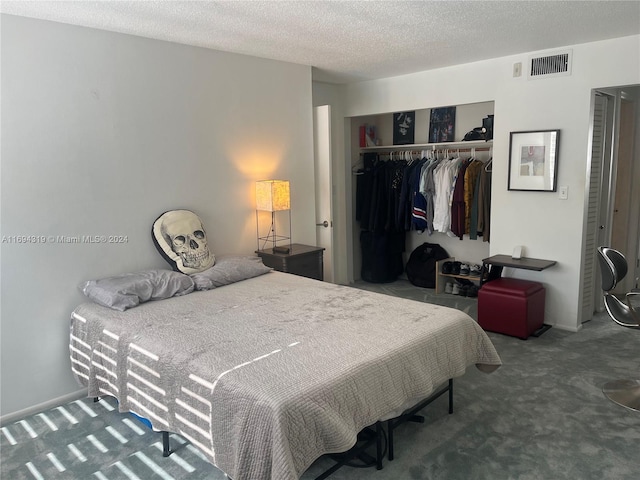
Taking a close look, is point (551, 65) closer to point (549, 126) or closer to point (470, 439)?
point (549, 126)

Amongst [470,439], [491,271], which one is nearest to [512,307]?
[491,271]

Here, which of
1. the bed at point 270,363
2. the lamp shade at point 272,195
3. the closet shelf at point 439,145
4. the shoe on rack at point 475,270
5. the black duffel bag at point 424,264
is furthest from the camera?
the black duffel bag at point 424,264

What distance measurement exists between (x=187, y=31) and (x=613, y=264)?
122 inches

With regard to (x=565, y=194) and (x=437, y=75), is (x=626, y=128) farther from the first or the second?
(x=437, y=75)

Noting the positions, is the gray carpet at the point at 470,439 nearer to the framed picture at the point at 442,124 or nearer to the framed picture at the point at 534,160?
the framed picture at the point at 534,160

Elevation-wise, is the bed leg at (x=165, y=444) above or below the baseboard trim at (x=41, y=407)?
above

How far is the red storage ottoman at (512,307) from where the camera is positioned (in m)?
3.92

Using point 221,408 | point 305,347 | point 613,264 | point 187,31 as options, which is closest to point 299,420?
point 221,408

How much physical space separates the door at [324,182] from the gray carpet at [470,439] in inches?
76.8

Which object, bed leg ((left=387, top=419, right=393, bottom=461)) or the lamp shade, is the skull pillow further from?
bed leg ((left=387, top=419, right=393, bottom=461))

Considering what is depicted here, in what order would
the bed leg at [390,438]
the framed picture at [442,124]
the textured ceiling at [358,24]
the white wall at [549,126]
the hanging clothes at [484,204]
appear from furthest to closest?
the framed picture at [442,124]
the hanging clothes at [484,204]
the white wall at [549,126]
the textured ceiling at [358,24]
the bed leg at [390,438]

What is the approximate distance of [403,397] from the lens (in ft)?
7.28

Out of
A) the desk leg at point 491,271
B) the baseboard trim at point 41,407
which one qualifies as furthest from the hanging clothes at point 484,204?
the baseboard trim at point 41,407

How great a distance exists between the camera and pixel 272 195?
13.1 ft
